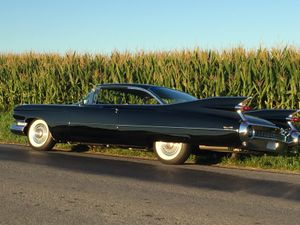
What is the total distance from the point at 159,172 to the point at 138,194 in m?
1.80

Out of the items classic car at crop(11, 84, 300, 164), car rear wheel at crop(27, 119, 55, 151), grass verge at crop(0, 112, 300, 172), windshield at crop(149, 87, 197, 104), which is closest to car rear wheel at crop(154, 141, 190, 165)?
classic car at crop(11, 84, 300, 164)

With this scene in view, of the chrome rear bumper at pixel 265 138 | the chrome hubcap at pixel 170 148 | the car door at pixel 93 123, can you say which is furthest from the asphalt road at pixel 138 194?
the car door at pixel 93 123

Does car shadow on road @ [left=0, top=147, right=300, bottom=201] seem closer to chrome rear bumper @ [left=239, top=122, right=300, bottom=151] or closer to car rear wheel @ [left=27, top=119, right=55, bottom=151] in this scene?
car rear wheel @ [left=27, top=119, right=55, bottom=151]

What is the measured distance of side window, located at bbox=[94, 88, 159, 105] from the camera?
1007 centimetres

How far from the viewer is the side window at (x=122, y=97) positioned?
10.1m

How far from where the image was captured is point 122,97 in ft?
34.7

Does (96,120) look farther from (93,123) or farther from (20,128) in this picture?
(20,128)

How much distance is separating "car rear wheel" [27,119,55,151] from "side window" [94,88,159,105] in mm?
1335

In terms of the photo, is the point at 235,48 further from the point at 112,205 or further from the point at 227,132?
the point at 112,205

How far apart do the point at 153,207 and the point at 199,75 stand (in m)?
9.66

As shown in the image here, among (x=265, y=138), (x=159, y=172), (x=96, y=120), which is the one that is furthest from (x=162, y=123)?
(x=265, y=138)

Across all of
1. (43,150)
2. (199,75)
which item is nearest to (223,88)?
(199,75)

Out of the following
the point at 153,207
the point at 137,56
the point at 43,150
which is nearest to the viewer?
the point at 153,207

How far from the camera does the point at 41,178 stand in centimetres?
771
